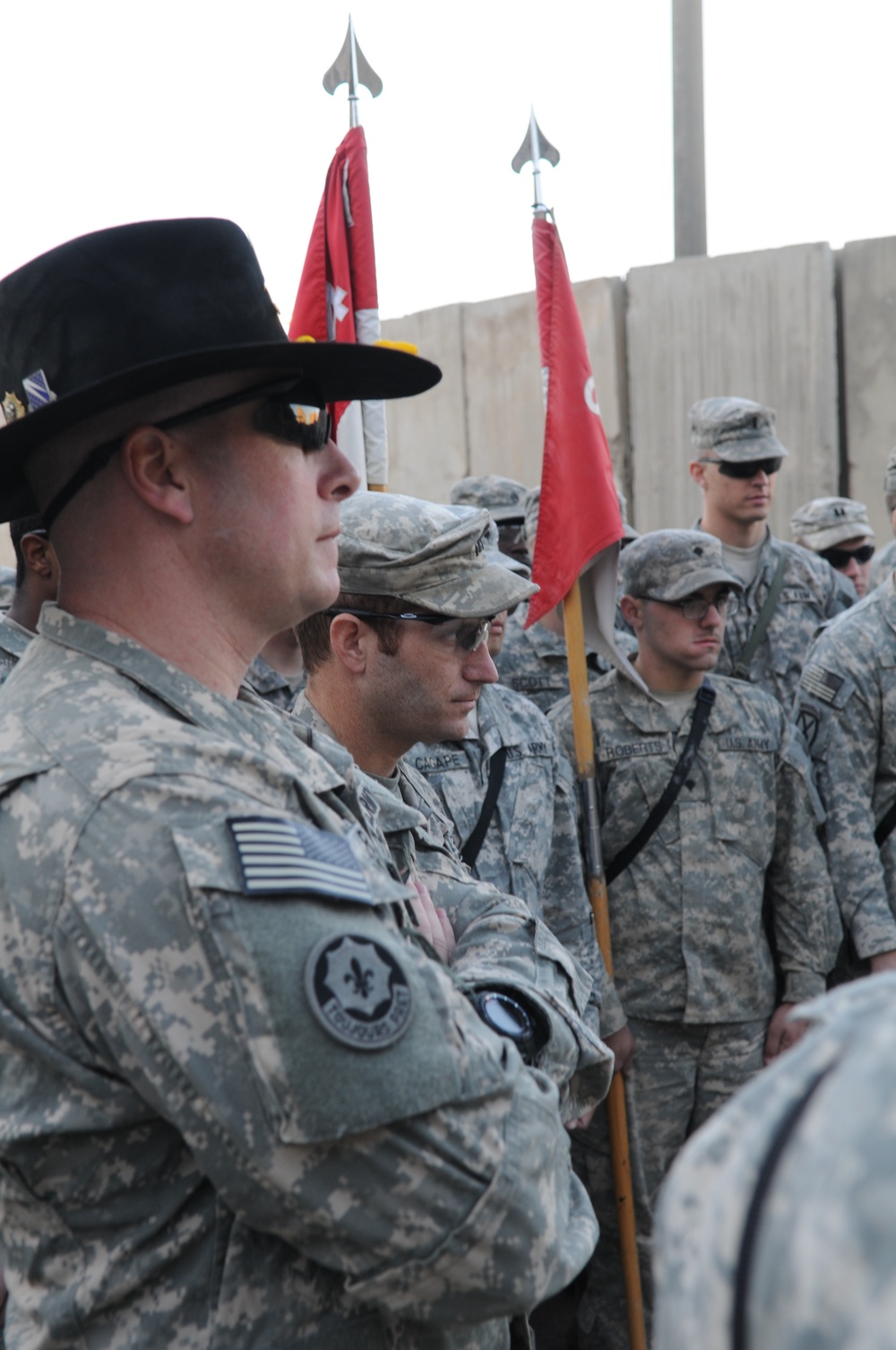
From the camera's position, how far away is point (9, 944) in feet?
3.89

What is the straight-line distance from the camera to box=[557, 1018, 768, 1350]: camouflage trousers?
3.90m

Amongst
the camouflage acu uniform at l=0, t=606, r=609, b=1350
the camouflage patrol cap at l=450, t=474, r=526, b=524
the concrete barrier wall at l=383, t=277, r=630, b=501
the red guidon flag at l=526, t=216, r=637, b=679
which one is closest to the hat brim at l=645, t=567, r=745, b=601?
the red guidon flag at l=526, t=216, r=637, b=679

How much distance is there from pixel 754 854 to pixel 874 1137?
12.0 feet

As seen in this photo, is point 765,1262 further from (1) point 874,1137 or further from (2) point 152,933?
(2) point 152,933

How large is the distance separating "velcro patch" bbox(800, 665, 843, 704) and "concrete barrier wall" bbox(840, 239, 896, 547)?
342 cm

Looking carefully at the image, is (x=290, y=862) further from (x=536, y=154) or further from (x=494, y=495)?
(x=494, y=495)

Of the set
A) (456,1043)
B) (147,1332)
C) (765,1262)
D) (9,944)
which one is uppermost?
(765,1262)

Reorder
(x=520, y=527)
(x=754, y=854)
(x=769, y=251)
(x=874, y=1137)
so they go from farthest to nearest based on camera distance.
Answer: (x=769, y=251) → (x=520, y=527) → (x=754, y=854) → (x=874, y=1137)

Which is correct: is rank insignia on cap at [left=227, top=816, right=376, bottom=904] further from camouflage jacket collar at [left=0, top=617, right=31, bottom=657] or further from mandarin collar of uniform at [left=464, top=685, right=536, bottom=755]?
mandarin collar of uniform at [left=464, top=685, right=536, bottom=755]

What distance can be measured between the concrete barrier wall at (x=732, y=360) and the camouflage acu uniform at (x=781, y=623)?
2310mm

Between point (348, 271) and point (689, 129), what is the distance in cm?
573

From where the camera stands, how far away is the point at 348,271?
14.0ft

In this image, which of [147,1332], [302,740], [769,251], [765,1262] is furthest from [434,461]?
[765,1262]

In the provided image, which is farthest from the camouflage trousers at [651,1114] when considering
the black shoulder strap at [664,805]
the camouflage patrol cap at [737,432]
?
the camouflage patrol cap at [737,432]
